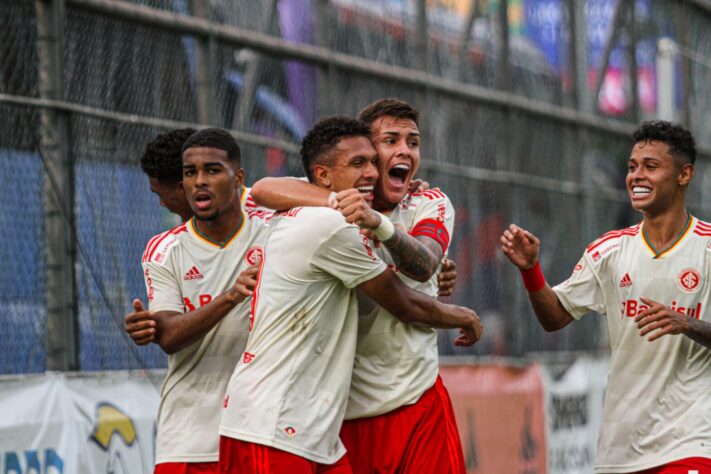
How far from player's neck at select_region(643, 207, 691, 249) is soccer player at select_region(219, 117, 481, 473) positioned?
168 cm

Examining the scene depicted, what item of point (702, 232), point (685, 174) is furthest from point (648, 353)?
point (685, 174)

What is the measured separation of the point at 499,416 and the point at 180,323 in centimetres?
617

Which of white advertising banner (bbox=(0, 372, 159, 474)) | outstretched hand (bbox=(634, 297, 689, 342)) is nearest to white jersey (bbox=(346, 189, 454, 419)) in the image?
outstretched hand (bbox=(634, 297, 689, 342))

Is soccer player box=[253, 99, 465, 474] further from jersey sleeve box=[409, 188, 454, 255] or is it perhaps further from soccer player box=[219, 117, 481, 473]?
soccer player box=[219, 117, 481, 473]

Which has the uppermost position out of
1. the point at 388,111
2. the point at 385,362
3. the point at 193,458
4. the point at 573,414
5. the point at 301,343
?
the point at 388,111

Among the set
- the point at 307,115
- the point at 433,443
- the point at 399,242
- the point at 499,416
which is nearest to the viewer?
the point at 399,242

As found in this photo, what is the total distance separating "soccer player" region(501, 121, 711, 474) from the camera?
22.6 ft

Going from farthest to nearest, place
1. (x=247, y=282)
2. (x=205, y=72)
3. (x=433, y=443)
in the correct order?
(x=205, y=72) → (x=433, y=443) → (x=247, y=282)

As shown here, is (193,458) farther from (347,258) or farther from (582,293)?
(582,293)

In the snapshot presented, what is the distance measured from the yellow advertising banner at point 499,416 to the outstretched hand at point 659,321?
4721mm

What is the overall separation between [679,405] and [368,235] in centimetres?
200

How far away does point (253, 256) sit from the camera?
652cm

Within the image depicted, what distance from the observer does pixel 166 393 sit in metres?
6.64

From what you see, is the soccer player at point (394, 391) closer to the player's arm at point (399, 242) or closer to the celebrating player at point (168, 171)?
A: the player's arm at point (399, 242)
